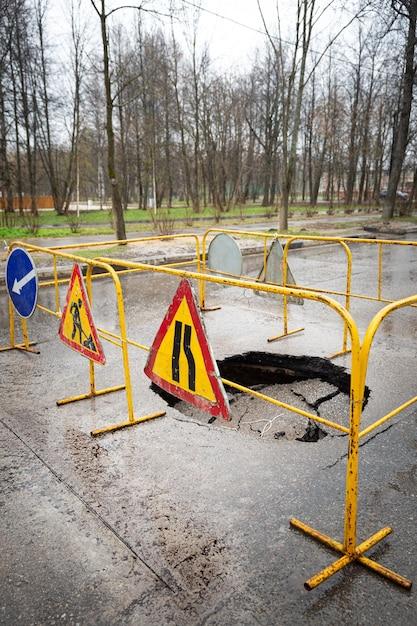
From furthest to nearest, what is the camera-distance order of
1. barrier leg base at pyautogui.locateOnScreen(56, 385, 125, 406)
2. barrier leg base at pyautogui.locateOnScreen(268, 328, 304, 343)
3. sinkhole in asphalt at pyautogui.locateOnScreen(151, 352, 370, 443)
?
barrier leg base at pyautogui.locateOnScreen(268, 328, 304, 343) < barrier leg base at pyautogui.locateOnScreen(56, 385, 125, 406) < sinkhole in asphalt at pyautogui.locateOnScreen(151, 352, 370, 443)

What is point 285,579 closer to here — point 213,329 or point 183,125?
point 213,329

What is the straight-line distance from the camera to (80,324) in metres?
4.66

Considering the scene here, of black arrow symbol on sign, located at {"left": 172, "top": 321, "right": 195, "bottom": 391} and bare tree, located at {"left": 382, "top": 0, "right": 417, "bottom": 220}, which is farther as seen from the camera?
bare tree, located at {"left": 382, "top": 0, "right": 417, "bottom": 220}

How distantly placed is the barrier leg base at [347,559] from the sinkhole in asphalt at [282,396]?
1.45 m

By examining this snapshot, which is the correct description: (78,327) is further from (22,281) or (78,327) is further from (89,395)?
(22,281)

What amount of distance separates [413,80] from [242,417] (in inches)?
1008

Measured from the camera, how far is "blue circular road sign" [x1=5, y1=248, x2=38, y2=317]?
555cm

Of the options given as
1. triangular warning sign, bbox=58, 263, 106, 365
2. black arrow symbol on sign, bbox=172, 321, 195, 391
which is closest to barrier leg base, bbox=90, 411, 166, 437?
triangular warning sign, bbox=58, 263, 106, 365

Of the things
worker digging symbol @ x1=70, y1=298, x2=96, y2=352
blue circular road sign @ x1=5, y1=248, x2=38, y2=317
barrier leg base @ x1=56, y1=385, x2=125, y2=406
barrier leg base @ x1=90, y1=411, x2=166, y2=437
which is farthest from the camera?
blue circular road sign @ x1=5, y1=248, x2=38, y2=317

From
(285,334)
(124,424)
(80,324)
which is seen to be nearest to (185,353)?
(124,424)

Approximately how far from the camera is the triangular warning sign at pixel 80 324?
4441 mm

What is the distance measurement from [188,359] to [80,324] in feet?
→ 5.21

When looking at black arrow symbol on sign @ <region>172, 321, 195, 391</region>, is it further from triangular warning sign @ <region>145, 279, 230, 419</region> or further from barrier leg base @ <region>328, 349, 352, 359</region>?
barrier leg base @ <region>328, 349, 352, 359</region>

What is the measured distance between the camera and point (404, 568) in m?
2.72
